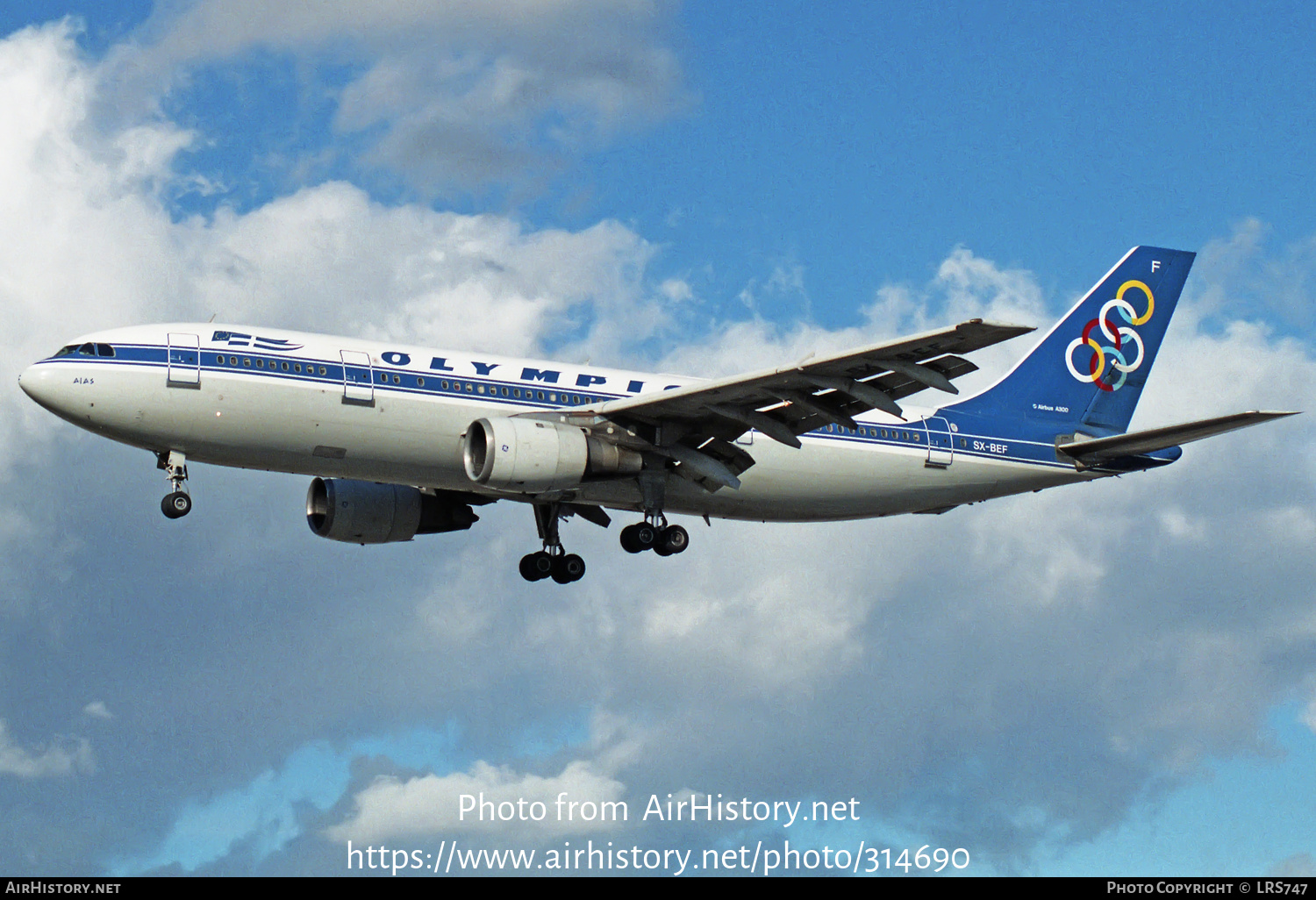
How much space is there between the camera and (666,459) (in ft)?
136

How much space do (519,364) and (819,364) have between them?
312 inches

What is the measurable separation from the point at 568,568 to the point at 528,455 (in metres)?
7.54

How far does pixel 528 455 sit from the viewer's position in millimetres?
38344

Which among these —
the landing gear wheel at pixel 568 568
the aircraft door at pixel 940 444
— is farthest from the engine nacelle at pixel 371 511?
the aircraft door at pixel 940 444

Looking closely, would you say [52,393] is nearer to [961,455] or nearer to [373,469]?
[373,469]

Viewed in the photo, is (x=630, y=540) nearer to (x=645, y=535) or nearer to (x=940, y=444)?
(x=645, y=535)

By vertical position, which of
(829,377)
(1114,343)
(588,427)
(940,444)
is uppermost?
(1114,343)

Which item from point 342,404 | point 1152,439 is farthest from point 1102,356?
point 342,404

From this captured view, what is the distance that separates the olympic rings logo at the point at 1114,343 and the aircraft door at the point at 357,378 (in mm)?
19921

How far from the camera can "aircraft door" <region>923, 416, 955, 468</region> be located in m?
44.0

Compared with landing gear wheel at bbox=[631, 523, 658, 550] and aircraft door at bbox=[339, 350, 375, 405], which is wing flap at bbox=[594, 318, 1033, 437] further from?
aircraft door at bbox=[339, 350, 375, 405]

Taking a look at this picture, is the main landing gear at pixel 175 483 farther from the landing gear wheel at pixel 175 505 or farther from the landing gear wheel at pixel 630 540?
the landing gear wheel at pixel 630 540

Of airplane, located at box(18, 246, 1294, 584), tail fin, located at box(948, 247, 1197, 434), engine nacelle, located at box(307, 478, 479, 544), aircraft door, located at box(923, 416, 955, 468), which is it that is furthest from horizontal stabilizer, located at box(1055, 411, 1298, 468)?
engine nacelle, located at box(307, 478, 479, 544)

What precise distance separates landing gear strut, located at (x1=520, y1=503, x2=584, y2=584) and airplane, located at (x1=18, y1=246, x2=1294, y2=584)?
51 mm
